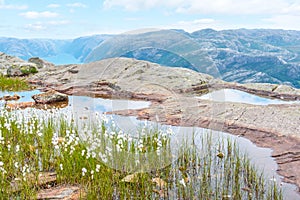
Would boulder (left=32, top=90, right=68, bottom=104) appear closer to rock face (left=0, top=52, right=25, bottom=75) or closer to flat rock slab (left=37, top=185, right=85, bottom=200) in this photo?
flat rock slab (left=37, top=185, right=85, bottom=200)

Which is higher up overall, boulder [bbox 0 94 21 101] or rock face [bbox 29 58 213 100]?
rock face [bbox 29 58 213 100]

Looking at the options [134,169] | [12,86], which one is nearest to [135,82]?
[12,86]

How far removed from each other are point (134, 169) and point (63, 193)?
145 centimetres

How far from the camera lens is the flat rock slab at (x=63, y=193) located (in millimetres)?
6273

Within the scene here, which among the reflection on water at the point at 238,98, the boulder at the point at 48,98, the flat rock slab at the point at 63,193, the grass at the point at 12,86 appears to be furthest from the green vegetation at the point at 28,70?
the flat rock slab at the point at 63,193

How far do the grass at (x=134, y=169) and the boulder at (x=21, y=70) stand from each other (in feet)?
66.0

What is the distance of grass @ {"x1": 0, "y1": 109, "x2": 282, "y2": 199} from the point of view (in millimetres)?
6328

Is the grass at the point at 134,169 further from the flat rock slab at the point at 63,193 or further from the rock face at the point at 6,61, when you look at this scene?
the rock face at the point at 6,61

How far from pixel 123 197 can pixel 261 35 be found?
444 ft

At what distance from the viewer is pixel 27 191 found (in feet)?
20.0

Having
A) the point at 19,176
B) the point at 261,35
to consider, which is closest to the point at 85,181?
the point at 19,176

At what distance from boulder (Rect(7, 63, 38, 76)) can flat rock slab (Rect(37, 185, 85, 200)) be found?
22528 mm

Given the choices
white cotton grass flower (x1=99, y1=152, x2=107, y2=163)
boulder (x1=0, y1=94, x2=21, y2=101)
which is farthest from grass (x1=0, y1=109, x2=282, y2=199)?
boulder (x1=0, y1=94, x2=21, y2=101)

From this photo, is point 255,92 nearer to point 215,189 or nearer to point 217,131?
point 217,131
